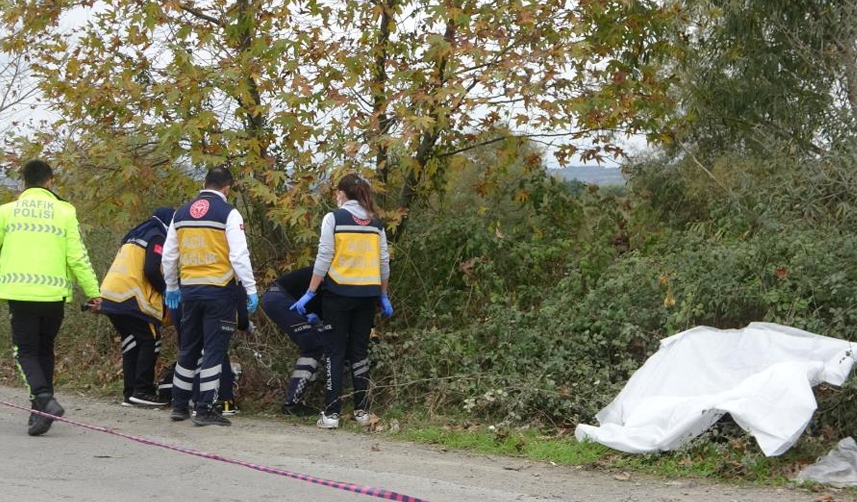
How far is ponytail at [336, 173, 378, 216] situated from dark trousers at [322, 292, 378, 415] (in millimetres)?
767

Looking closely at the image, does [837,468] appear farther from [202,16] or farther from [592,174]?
[202,16]

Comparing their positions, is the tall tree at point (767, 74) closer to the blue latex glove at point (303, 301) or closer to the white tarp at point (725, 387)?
the white tarp at point (725, 387)

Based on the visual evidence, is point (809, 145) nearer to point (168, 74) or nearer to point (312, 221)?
point (312, 221)

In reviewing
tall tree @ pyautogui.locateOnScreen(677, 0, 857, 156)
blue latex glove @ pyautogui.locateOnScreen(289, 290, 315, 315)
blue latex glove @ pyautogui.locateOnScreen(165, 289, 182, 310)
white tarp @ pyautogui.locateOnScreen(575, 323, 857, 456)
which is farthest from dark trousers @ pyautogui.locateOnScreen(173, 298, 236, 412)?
tall tree @ pyautogui.locateOnScreen(677, 0, 857, 156)

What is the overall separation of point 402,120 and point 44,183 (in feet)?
10.2

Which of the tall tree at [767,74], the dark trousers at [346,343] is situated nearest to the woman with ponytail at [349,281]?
the dark trousers at [346,343]

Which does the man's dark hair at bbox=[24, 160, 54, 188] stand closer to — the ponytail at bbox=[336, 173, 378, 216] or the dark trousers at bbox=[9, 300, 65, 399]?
the dark trousers at bbox=[9, 300, 65, 399]

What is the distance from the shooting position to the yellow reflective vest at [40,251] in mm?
7438

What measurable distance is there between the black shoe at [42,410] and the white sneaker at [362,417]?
231 cm

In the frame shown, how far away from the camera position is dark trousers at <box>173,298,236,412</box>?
7.89 meters

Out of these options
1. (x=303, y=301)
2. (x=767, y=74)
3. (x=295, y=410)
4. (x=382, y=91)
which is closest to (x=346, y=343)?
(x=303, y=301)

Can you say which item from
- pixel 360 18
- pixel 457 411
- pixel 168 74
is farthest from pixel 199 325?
pixel 360 18

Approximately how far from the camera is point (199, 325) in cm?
808

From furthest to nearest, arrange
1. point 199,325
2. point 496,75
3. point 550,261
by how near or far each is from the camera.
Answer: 1. point 550,261
2. point 496,75
3. point 199,325
